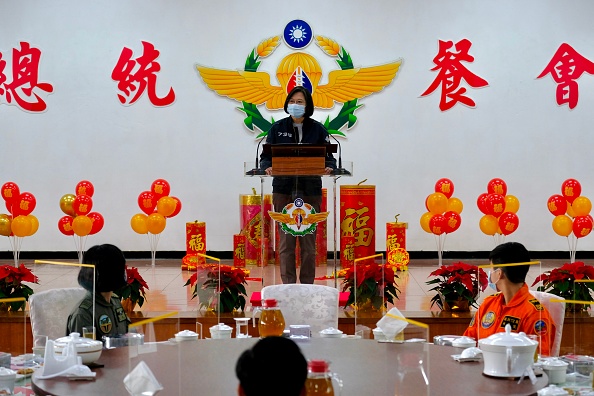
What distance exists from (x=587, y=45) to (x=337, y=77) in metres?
2.83

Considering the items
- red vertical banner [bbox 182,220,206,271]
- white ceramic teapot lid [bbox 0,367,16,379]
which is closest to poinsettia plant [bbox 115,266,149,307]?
white ceramic teapot lid [bbox 0,367,16,379]

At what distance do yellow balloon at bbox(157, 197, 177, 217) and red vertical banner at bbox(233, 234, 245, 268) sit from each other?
0.72m

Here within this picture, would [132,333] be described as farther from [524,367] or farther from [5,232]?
[5,232]

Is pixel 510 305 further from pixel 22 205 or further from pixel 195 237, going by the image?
pixel 22 205

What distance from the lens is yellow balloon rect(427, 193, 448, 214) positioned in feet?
27.8

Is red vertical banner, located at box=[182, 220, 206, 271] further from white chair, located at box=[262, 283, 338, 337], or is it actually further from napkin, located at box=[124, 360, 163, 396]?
napkin, located at box=[124, 360, 163, 396]

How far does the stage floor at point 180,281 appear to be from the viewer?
5864 mm

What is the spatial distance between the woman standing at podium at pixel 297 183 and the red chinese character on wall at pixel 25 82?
16.6 feet

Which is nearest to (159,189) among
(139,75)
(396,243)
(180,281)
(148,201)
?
(148,201)

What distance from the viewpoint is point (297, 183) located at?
5277 mm

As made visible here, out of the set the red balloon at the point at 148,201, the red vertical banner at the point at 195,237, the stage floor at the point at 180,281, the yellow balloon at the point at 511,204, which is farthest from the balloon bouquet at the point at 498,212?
the red balloon at the point at 148,201

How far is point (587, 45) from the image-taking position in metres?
9.60

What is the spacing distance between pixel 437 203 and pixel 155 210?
9.39ft

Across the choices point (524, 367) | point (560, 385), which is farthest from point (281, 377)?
point (560, 385)
